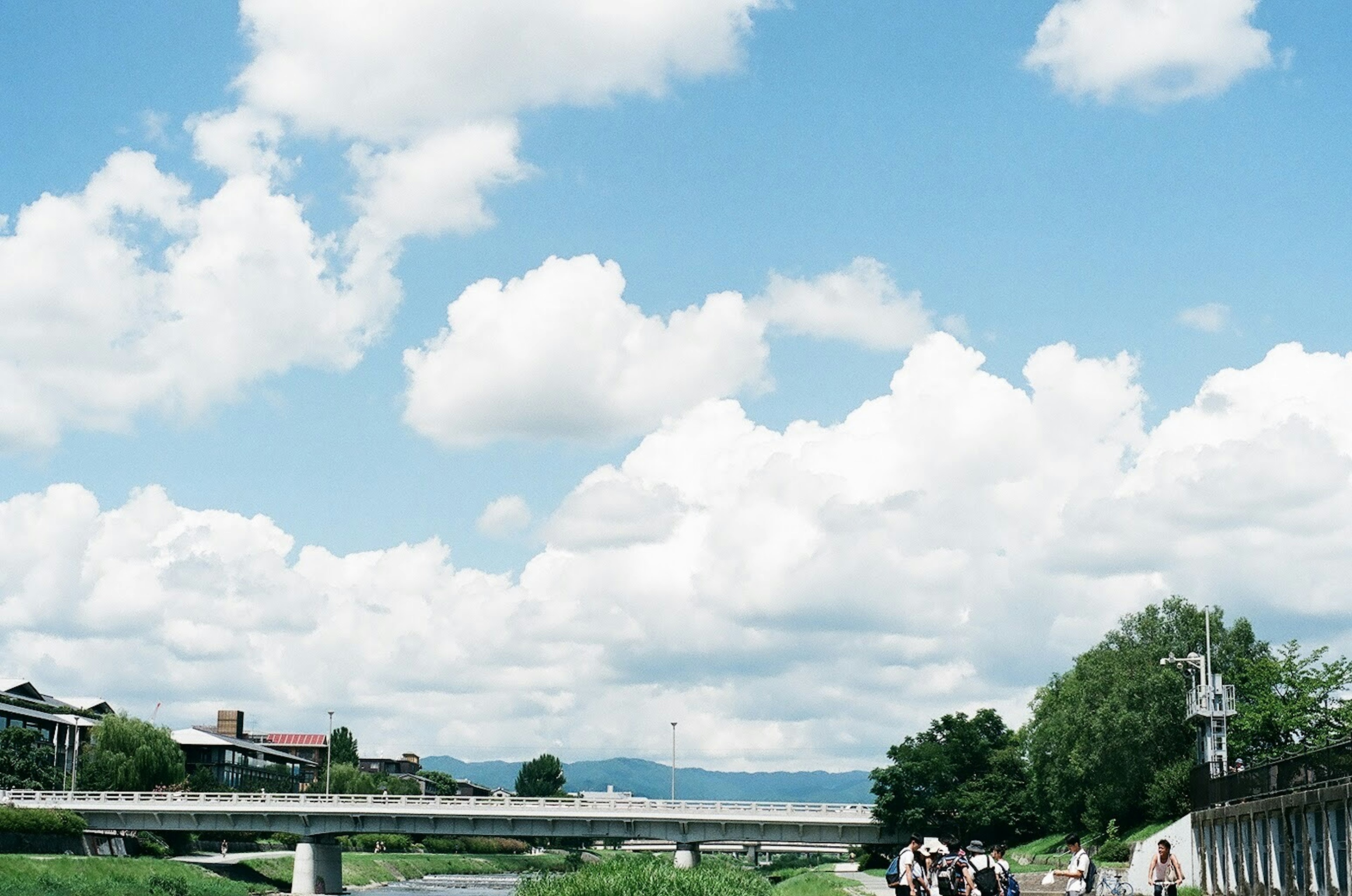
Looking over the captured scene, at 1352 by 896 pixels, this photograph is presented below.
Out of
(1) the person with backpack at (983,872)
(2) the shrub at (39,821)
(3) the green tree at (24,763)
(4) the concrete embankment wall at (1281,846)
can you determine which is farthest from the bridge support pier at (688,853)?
(1) the person with backpack at (983,872)

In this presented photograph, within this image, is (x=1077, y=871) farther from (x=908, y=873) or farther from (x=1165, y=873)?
(x=908, y=873)

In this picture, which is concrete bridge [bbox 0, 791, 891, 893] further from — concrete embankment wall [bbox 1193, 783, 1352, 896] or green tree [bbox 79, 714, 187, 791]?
concrete embankment wall [bbox 1193, 783, 1352, 896]

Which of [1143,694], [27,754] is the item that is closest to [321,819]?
[27,754]

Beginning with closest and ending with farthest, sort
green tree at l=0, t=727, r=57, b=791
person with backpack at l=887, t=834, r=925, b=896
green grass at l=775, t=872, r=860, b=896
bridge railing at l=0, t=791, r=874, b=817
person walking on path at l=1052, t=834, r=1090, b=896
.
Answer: person walking on path at l=1052, t=834, r=1090, b=896 < person with backpack at l=887, t=834, r=925, b=896 < green grass at l=775, t=872, r=860, b=896 < bridge railing at l=0, t=791, r=874, b=817 < green tree at l=0, t=727, r=57, b=791

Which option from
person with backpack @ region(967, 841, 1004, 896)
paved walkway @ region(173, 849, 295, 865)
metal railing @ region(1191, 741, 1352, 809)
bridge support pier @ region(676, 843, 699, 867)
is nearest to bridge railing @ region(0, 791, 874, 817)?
bridge support pier @ region(676, 843, 699, 867)

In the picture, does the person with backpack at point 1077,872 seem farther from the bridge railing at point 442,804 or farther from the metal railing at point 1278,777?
the bridge railing at point 442,804

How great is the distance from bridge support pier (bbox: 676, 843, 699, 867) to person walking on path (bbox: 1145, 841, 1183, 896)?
68.1 m

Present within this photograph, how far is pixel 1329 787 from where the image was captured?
35469mm

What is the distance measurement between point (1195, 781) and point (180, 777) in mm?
91429

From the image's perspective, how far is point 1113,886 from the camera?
2137 inches

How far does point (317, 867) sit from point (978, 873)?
75.7 meters

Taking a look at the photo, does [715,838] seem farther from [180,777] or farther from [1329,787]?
[1329,787]

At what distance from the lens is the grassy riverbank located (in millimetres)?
105812

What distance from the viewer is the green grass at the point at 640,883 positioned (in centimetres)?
4097
